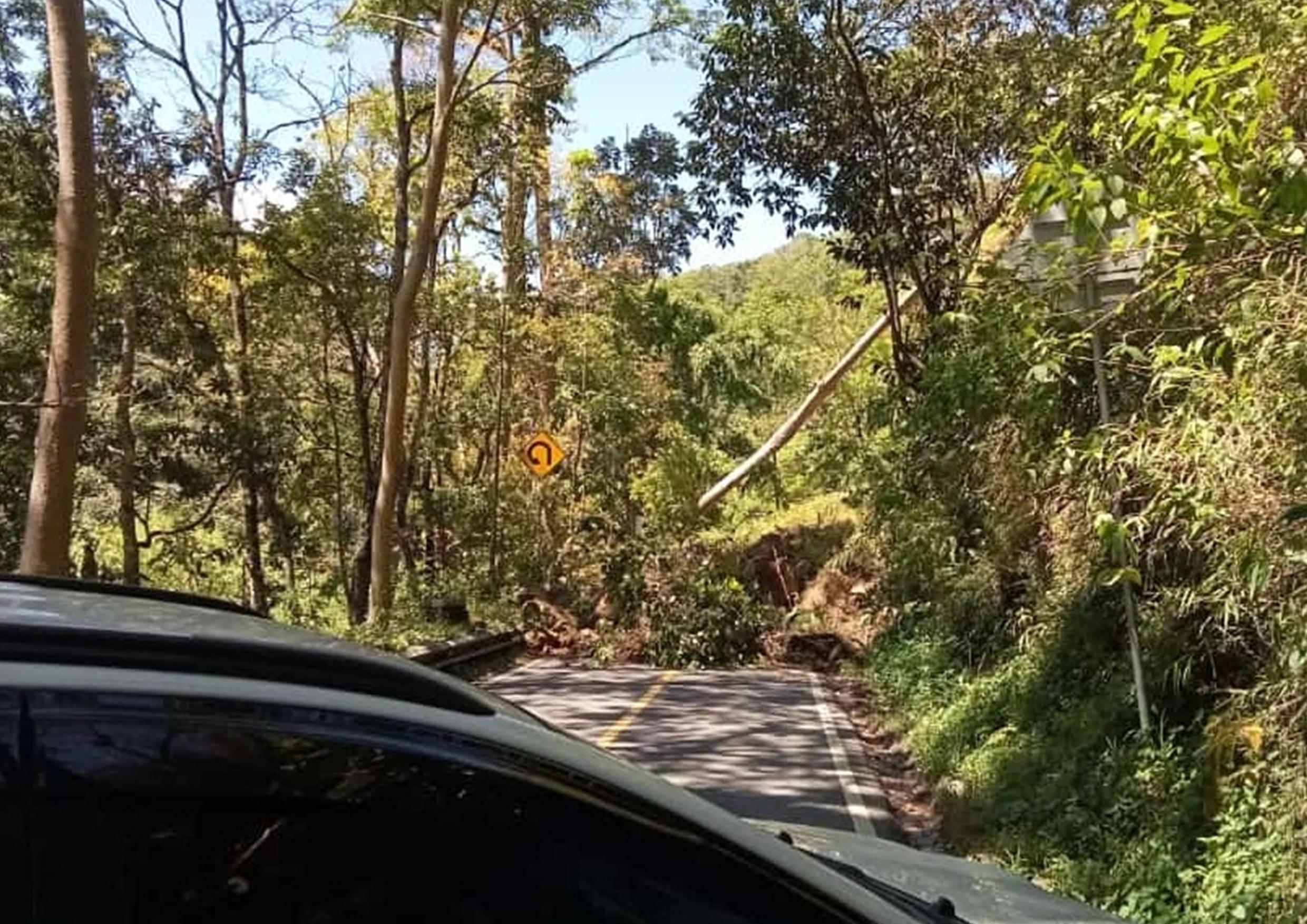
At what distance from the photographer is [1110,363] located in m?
8.32

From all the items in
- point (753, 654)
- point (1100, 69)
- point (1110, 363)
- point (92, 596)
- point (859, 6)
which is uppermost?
point (859, 6)

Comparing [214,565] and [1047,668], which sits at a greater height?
[214,565]

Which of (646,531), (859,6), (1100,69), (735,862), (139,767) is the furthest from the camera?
(646,531)

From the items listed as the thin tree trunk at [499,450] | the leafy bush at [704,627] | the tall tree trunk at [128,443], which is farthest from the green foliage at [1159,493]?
the thin tree trunk at [499,450]

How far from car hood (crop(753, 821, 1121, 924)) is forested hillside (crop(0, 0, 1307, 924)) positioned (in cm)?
227

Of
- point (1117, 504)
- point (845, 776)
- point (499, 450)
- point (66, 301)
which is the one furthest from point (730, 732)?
point (499, 450)

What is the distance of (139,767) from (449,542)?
1147 inches

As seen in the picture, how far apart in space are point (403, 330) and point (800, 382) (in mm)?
17858

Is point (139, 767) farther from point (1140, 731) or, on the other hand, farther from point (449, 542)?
point (449, 542)

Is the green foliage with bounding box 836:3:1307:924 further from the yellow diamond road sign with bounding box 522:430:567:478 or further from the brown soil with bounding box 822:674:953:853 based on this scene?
the yellow diamond road sign with bounding box 522:430:567:478

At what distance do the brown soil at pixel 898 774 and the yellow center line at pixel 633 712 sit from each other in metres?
2.46

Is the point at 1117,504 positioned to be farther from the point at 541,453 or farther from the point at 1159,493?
the point at 541,453

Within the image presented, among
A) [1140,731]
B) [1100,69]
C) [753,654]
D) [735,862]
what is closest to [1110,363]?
[1140,731]

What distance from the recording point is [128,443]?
70.5 feet
